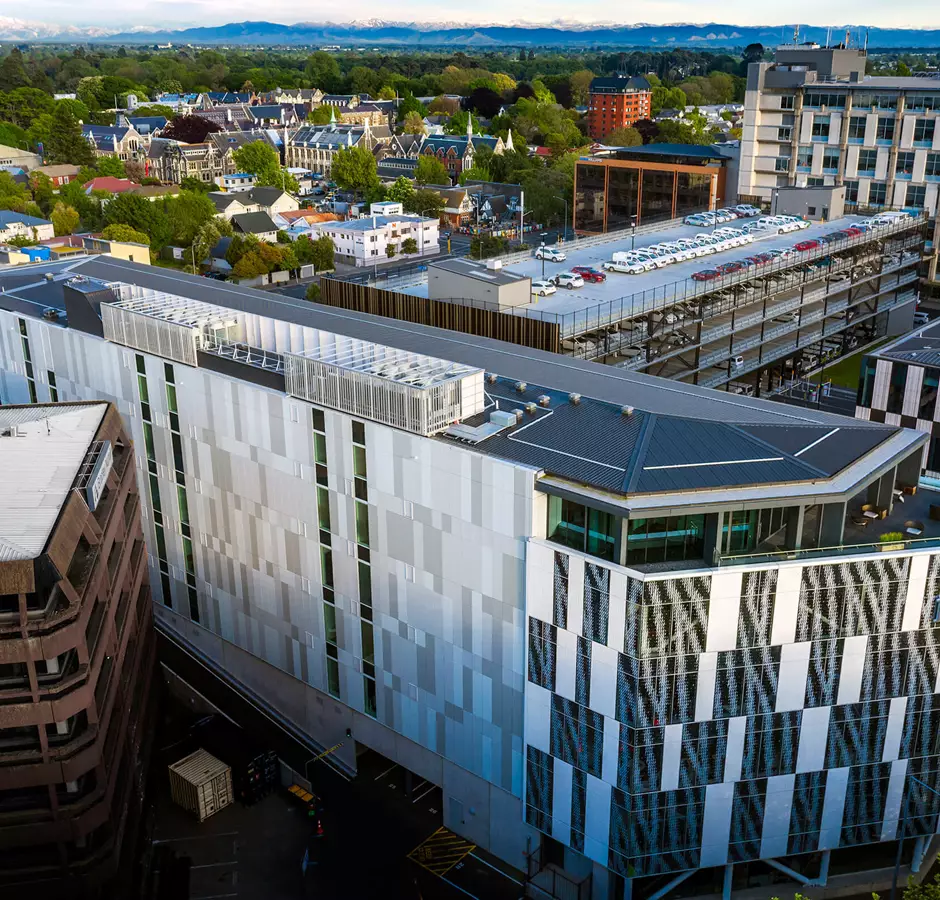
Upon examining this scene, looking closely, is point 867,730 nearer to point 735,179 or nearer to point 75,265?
point 75,265

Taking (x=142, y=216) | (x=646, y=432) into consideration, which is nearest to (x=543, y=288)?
(x=646, y=432)

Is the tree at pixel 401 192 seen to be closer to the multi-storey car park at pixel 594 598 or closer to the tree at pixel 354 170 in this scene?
the tree at pixel 354 170

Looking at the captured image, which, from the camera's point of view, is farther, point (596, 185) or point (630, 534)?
point (596, 185)

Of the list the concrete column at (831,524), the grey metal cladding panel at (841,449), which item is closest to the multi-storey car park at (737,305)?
the grey metal cladding panel at (841,449)

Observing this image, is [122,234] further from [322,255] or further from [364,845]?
[364,845]

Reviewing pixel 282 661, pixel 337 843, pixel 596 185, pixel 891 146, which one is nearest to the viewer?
pixel 337 843

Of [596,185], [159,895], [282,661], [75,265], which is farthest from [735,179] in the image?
[159,895]
